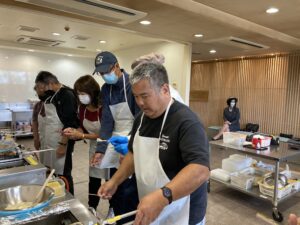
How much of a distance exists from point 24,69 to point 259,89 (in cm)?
622

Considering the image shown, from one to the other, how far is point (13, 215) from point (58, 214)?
18cm

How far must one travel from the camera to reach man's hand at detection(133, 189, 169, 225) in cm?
85

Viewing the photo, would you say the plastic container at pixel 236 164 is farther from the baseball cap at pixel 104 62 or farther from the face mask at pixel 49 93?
the face mask at pixel 49 93

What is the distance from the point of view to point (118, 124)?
1.97m

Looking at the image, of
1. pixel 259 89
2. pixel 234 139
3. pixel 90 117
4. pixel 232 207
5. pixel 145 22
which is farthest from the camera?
pixel 259 89

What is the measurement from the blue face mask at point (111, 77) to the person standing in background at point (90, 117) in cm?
33

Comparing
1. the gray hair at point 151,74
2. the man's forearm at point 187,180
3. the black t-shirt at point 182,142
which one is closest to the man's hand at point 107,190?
the black t-shirt at point 182,142

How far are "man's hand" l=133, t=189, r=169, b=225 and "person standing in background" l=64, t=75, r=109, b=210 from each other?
52.7 inches

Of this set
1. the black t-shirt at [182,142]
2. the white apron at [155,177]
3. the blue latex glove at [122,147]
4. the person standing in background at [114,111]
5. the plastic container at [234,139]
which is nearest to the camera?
the black t-shirt at [182,142]

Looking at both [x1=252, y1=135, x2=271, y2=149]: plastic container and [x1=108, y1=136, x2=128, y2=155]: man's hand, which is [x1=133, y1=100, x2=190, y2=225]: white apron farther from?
[x1=252, y1=135, x2=271, y2=149]: plastic container

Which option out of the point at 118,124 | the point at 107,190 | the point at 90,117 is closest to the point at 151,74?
the point at 107,190

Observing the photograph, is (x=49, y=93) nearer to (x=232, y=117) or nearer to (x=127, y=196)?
(x=127, y=196)

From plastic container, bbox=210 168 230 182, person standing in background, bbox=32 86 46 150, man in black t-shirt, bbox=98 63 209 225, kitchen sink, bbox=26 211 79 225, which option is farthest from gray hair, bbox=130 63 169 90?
plastic container, bbox=210 168 230 182

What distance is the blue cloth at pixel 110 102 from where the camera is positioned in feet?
6.12
